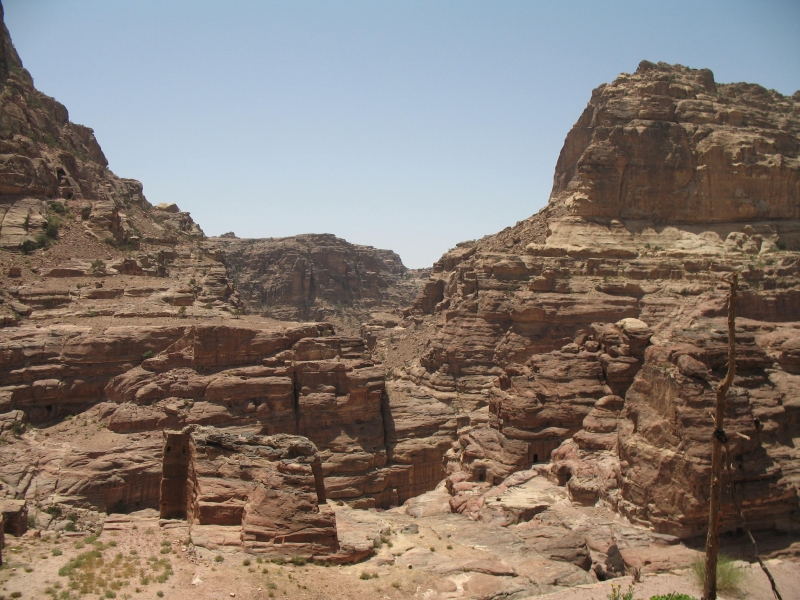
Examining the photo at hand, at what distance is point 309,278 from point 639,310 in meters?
71.7

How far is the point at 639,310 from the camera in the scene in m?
63.2

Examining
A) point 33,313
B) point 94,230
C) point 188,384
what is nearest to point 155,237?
point 94,230

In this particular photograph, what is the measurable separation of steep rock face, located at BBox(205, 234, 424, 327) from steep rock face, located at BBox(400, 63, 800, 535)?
3842 centimetres

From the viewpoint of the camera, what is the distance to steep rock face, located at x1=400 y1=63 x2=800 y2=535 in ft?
98.2

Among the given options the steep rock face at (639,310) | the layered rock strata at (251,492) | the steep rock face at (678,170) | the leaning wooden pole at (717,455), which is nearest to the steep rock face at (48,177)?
the steep rock face at (639,310)

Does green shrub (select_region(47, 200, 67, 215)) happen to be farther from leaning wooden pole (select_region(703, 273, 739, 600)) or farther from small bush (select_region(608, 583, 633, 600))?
leaning wooden pole (select_region(703, 273, 739, 600))

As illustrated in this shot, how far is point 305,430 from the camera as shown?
4484 cm

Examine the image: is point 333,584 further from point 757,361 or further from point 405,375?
point 405,375

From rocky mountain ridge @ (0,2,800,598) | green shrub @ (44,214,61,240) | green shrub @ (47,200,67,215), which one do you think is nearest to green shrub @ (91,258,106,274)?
rocky mountain ridge @ (0,2,800,598)

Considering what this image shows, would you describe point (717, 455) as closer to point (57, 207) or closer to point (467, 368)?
point (467, 368)

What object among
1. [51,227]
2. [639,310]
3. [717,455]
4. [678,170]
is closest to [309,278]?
[678,170]

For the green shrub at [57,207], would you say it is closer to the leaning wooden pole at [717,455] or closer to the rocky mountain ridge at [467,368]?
the rocky mountain ridge at [467,368]

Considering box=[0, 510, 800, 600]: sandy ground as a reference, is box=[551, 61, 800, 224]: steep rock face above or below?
above

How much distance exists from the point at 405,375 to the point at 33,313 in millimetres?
32460
